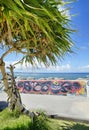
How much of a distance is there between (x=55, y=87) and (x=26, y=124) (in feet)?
36.9

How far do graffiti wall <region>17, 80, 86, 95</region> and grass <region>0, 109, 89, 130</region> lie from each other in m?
7.93

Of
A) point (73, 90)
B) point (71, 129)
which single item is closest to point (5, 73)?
point (71, 129)

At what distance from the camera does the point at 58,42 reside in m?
6.29

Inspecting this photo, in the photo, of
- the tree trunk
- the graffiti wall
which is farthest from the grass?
the graffiti wall

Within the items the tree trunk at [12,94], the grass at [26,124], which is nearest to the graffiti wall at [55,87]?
the grass at [26,124]

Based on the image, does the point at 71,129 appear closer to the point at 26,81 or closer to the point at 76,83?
the point at 76,83

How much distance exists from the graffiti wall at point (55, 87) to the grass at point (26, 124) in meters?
7.93

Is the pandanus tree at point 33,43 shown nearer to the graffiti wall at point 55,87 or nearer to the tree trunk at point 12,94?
the tree trunk at point 12,94

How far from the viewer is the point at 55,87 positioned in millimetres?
17391

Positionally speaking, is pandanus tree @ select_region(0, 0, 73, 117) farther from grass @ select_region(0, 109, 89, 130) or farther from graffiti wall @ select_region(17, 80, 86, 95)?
graffiti wall @ select_region(17, 80, 86, 95)

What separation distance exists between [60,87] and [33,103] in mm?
4343

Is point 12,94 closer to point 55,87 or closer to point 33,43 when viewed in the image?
point 33,43

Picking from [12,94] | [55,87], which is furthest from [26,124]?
[55,87]

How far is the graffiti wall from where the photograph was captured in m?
16.5
